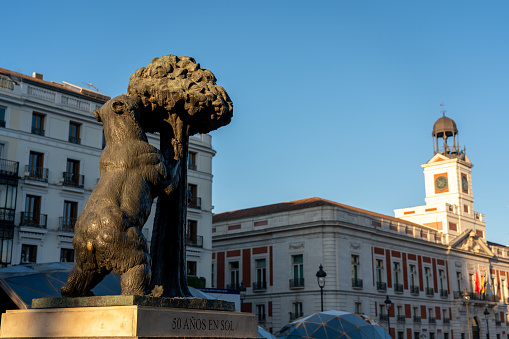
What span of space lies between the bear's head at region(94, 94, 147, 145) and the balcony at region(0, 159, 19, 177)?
80.0ft

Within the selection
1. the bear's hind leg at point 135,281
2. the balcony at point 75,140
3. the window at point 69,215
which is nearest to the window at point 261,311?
the window at point 69,215

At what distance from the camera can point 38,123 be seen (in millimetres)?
30094

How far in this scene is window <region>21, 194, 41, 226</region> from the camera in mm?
28484

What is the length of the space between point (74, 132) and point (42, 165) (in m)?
2.63

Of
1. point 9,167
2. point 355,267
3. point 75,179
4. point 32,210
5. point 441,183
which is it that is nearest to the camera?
A: point 9,167

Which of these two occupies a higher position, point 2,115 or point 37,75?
point 37,75

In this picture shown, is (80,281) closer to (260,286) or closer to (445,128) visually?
(260,286)

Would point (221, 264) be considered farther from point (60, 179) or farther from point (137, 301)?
point (137, 301)

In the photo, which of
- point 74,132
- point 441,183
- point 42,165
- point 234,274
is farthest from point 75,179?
point 441,183

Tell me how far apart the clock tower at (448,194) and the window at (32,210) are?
3764 cm

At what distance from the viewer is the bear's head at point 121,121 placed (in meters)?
5.53

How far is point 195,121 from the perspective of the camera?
6043mm

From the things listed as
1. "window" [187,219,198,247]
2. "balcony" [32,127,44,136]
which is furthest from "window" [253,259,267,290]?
"balcony" [32,127,44,136]

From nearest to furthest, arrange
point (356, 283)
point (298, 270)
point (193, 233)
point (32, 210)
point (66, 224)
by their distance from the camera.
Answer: point (32, 210) → point (66, 224) → point (193, 233) → point (356, 283) → point (298, 270)
